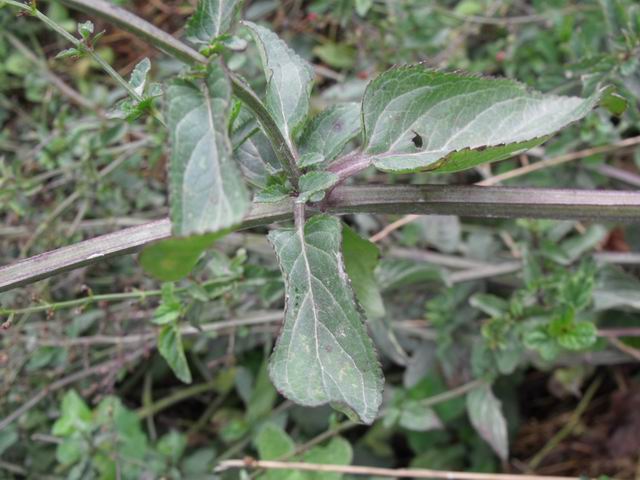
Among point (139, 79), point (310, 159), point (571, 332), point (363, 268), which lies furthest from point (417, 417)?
point (139, 79)

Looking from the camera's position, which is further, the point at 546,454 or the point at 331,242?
the point at 546,454

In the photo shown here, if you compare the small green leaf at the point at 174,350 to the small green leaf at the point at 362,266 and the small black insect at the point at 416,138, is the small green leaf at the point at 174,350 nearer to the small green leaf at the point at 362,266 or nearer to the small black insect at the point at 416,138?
the small green leaf at the point at 362,266

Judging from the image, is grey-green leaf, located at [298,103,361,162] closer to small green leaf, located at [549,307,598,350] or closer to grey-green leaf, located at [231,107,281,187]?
grey-green leaf, located at [231,107,281,187]

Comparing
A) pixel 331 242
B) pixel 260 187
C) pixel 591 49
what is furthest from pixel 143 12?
pixel 331 242

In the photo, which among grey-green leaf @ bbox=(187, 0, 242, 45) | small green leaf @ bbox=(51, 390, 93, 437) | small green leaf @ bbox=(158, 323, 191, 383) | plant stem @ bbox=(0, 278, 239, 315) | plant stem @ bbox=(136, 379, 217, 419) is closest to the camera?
grey-green leaf @ bbox=(187, 0, 242, 45)

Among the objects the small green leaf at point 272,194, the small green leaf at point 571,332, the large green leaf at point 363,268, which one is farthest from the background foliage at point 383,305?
the small green leaf at point 272,194

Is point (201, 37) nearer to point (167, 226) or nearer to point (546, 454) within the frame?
point (167, 226)

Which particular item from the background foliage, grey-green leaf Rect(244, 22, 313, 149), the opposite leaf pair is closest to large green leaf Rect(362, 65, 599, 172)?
the opposite leaf pair
